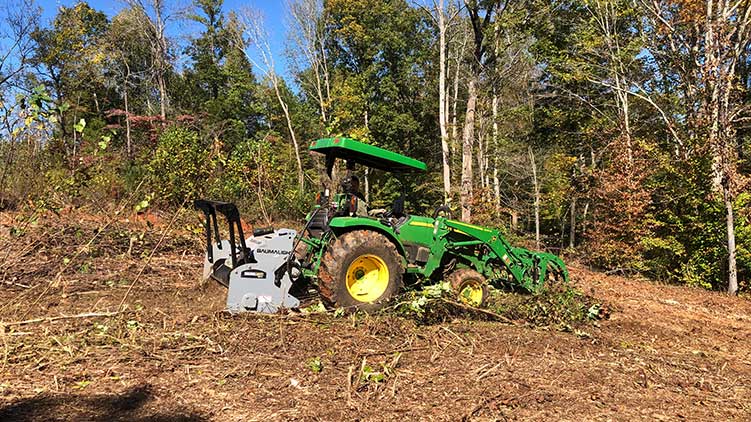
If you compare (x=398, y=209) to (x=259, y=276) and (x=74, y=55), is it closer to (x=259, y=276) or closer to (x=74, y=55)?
(x=259, y=276)

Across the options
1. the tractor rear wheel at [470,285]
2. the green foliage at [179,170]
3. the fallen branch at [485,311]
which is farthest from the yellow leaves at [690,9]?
the green foliage at [179,170]

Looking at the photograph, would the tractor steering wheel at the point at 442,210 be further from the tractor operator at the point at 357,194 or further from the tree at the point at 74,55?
the tree at the point at 74,55

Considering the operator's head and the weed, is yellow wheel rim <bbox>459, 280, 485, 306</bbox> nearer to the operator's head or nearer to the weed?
the operator's head

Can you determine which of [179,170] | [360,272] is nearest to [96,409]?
[360,272]

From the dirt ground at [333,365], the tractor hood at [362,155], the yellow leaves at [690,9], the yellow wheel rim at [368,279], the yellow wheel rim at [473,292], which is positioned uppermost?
the yellow leaves at [690,9]

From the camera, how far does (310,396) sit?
10.9ft

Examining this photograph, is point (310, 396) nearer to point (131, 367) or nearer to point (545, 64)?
point (131, 367)

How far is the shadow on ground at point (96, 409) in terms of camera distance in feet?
9.42

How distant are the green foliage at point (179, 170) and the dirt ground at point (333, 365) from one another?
696 cm

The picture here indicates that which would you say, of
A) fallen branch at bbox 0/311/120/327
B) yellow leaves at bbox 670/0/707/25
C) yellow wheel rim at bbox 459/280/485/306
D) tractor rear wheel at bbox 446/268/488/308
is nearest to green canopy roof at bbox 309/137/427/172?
tractor rear wheel at bbox 446/268/488/308

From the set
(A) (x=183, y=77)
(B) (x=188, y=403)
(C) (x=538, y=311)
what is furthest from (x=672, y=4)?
(A) (x=183, y=77)

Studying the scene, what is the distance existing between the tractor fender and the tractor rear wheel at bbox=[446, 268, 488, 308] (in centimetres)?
79

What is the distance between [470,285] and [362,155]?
2.19 meters

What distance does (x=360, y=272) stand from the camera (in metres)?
5.57
